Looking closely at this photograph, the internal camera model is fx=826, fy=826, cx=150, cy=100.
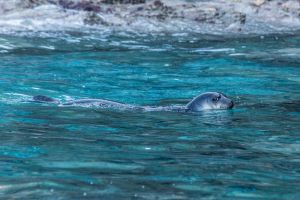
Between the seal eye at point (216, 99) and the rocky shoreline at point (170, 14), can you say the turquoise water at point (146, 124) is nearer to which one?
the seal eye at point (216, 99)

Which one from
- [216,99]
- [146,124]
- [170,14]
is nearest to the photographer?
[146,124]

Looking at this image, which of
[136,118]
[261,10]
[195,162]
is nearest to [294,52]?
[261,10]

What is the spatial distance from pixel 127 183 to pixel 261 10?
1486cm

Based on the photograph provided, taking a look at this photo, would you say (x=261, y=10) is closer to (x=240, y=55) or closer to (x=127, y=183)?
(x=240, y=55)

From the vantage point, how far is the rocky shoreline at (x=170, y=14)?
659 inches

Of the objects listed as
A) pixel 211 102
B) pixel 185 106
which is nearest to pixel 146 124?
pixel 185 106

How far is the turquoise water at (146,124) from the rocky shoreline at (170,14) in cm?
195

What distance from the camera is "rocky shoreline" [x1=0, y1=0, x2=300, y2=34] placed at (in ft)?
55.0

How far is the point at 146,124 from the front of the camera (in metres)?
7.39

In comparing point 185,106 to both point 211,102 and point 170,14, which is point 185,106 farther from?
point 170,14

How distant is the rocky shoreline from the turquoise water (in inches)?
76.7

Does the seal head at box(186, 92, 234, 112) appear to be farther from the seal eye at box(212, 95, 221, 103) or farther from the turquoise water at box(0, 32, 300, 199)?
the turquoise water at box(0, 32, 300, 199)

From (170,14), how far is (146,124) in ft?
34.6

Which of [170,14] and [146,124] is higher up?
[146,124]
